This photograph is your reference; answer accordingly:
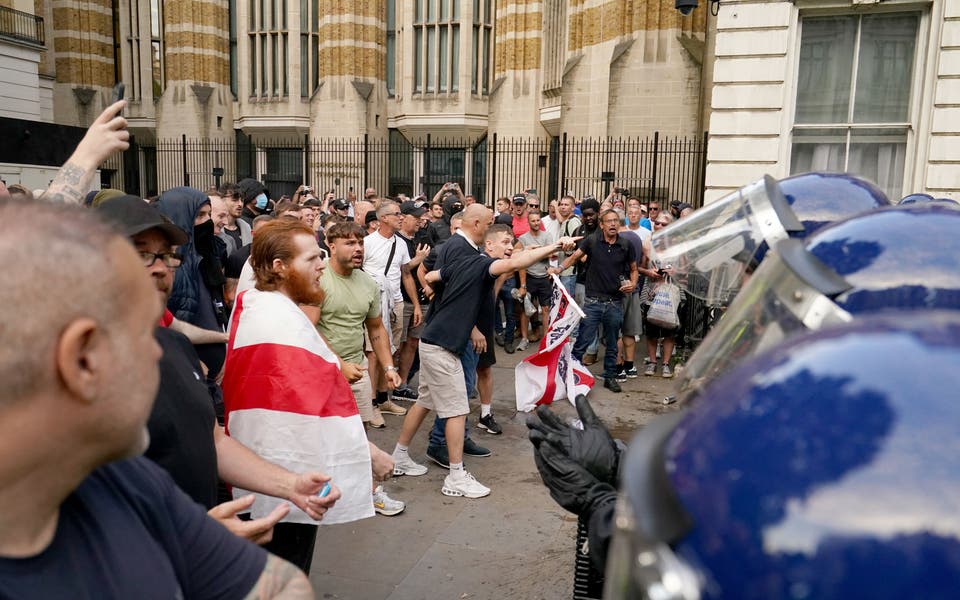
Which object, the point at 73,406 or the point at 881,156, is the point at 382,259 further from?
the point at 881,156

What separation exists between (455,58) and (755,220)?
79.8 feet

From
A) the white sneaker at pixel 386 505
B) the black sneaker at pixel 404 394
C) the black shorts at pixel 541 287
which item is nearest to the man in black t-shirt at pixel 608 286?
the black shorts at pixel 541 287

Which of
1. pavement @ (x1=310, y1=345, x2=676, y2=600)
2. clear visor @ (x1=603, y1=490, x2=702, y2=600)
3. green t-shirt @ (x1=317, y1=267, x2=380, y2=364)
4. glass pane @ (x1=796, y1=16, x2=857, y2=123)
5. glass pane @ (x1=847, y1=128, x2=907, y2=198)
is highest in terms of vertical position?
glass pane @ (x1=796, y1=16, x2=857, y2=123)

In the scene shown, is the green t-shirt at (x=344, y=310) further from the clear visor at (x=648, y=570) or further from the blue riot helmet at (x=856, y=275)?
the clear visor at (x=648, y=570)

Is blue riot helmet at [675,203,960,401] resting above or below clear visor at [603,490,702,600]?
above

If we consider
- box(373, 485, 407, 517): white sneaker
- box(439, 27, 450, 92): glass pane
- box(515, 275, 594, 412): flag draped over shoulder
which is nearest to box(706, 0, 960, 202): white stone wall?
box(515, 275, 594, 412): flag draped over shoulder

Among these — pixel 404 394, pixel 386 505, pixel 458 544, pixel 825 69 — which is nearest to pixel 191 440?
pixel 458 544

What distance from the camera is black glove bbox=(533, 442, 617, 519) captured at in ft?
7.07

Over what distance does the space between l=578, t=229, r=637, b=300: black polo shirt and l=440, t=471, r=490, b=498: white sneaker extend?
363cm

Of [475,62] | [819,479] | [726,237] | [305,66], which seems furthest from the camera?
[305,66]

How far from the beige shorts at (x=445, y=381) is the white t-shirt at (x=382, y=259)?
2051 millimetres

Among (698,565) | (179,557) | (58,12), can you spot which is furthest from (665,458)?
(58,12)

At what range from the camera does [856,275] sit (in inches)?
60.4

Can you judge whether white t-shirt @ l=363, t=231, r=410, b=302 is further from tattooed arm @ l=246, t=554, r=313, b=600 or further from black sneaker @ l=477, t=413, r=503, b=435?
tattooed arm @ l=246, t=554, r=313, b=600
